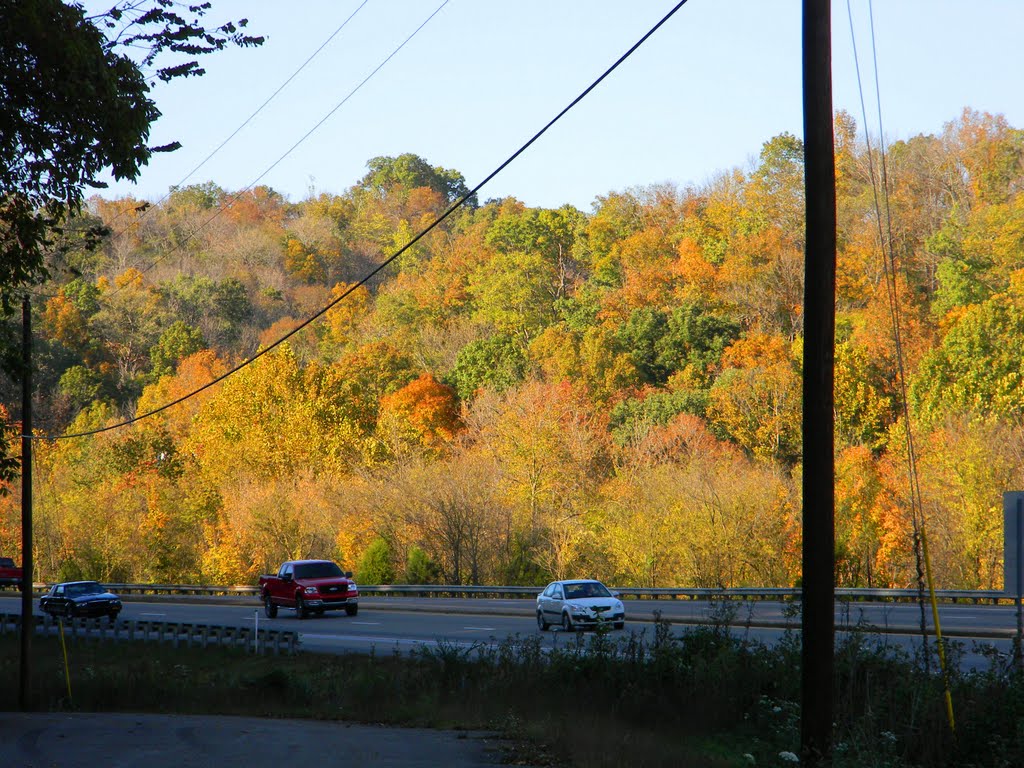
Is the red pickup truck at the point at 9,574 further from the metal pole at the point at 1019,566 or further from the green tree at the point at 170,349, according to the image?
the metal pole at the point at 1019,566

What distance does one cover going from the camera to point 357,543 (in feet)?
183

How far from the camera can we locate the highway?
76.0 ft

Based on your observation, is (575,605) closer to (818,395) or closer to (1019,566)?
(1019,566)

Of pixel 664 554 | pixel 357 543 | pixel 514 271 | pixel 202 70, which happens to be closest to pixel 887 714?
pixel 202 70

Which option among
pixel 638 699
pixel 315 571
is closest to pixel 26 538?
pixel 315 571

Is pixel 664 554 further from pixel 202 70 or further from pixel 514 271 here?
pixel 514 271

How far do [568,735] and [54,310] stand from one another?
91211 mm

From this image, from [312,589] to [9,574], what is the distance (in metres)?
30.5

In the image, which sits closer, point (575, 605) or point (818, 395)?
point (818, 395)

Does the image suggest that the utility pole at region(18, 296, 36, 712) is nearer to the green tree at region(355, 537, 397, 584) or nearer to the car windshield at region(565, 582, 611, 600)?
the car windshield at region(565, 582, 611, 600)

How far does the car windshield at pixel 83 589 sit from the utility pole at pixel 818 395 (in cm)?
3494

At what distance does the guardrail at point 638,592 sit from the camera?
1233 inches

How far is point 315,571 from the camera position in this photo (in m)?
36.0

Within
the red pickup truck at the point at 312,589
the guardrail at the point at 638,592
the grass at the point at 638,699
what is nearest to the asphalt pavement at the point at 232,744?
the grass at the point at 638,699
